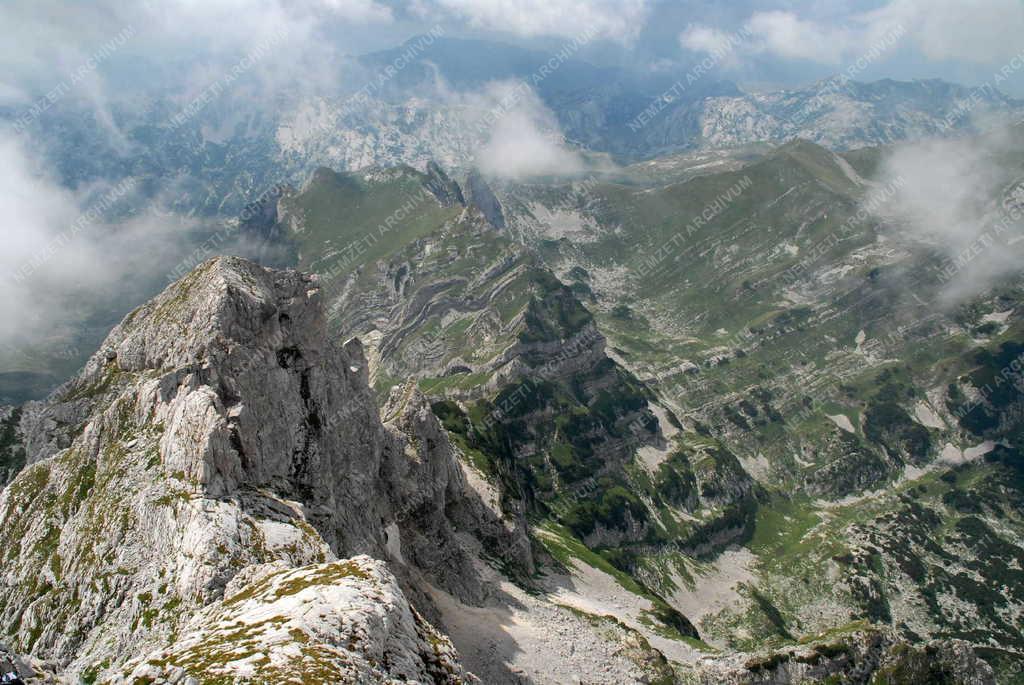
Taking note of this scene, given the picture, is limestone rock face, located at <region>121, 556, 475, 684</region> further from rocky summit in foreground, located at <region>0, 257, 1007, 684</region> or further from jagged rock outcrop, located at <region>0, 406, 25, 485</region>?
jagged rock outcrop, located at <region>0, 406, 25, 485</region>

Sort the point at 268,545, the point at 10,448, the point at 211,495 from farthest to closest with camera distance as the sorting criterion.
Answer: the point at 10,448 → the point at 211,495 → the point at 268,545

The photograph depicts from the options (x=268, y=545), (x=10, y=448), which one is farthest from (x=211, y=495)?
(x=10, y=448)

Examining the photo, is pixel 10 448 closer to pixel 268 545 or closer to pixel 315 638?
pixel 268 545

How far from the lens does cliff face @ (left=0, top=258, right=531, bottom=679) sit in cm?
4756

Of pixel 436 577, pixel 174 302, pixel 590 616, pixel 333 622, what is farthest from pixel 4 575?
pixel 590 616

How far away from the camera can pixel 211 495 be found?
193 ft

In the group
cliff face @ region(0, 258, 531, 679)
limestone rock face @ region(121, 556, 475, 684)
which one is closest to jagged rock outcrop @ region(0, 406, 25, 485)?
cliff face @ region(0, 258, 531, 679)

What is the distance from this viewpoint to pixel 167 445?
64.1 m

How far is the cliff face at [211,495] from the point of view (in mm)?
47562

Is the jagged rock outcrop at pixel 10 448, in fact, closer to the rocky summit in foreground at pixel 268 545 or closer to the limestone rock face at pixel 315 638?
the rocky summit in foreground at pixel 268 545

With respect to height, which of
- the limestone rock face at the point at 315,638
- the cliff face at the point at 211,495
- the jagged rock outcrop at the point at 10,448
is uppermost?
the jagged rock outcrop at the point at 10,448

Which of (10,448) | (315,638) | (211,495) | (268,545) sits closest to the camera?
(315,638)

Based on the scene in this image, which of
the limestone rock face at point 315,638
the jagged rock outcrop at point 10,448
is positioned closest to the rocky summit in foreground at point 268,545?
the limestone rock face at point 315,638

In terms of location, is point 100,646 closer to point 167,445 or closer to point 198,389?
point 167,445
